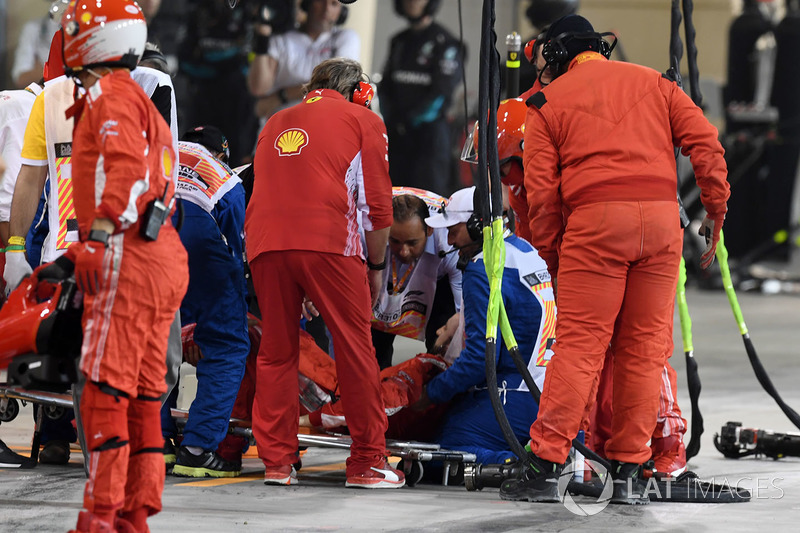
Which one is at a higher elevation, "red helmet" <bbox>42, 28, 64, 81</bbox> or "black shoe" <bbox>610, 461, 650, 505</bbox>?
"red helmet" <bbox>42, 28, 64, 81</bbox>

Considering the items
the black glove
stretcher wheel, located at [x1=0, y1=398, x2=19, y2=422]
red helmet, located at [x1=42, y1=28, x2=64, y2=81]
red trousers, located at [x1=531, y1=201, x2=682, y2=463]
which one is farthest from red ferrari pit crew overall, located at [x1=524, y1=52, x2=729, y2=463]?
stretcher wheel, located at [x1=0, y1=398, x2=19, y2=422]

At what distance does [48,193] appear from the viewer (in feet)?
17.2

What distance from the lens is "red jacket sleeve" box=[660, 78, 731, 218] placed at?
4.49 meters

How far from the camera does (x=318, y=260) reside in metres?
4.84

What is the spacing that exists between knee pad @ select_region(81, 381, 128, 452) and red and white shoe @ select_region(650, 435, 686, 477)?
2470mm

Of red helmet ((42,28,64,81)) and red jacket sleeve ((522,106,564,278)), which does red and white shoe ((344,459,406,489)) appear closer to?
red jacket sleeve ((522,106,564,278))

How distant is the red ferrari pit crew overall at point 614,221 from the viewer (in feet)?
14.6

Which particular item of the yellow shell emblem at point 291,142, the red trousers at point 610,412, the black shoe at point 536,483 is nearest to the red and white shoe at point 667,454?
the red trousers at point 610,412

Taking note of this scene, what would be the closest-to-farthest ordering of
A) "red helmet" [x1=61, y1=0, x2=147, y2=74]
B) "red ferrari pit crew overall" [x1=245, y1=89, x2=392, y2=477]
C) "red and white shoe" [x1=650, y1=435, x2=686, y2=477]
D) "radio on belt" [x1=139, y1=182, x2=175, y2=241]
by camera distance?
"radio on belt" [x1=139, y1=182, x2=175, y2=241] → "red helmet" [x1=61, y1=0, x2=147, y2=74] → "red ferrari pit crew overall" [x1=245, y1=89, x2=392, y2=477] → "red and white shoe" [x1=650, y1=435, x2=686, y2=477]

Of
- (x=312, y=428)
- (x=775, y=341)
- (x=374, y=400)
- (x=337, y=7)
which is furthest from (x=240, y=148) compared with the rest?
(x=374, y=400)

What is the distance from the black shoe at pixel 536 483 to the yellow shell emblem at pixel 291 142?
1.52m

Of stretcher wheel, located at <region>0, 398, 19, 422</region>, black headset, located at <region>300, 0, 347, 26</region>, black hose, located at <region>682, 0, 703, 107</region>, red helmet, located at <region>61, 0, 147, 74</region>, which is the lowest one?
stretcher wheel, located at <region>0, 398, 19, 422</region>

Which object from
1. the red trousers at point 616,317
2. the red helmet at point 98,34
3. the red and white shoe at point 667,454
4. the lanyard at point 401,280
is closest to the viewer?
the red helmet at point 98,34

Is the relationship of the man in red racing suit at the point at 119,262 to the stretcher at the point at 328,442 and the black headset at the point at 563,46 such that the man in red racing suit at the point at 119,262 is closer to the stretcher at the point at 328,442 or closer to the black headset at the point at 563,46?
the stretcher at the point at 328,442
